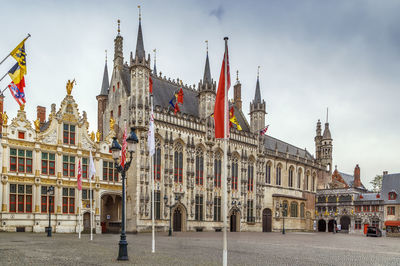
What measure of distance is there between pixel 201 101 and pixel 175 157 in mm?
9246

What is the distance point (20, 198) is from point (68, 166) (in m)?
5.35

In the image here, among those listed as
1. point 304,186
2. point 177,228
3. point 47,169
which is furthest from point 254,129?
point 47,169

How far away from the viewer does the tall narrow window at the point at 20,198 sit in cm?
3378

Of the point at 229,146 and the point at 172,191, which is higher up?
the point at 229,146

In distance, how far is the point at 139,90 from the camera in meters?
42.3

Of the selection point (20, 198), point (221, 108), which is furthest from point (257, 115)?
point (221, 108)

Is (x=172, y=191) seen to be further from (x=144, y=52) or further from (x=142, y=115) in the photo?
(x=144, y=52)

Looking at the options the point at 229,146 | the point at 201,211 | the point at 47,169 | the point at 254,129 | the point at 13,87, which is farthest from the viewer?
the point at 254,129

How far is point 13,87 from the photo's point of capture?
72.7ft

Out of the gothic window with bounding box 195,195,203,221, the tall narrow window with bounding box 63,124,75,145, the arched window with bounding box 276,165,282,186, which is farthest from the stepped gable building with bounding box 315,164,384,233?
the tall narrow window with bounding box 63,124,75,145

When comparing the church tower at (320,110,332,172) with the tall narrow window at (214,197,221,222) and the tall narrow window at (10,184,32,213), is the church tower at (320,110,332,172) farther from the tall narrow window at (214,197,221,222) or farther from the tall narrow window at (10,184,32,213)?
the tall narrow window at (10,184,32,213)

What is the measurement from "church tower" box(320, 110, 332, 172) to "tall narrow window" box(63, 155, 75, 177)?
51.3 metres

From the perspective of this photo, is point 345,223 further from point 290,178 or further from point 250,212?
point 250,212

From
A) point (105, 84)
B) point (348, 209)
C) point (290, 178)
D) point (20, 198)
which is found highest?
point (105, 84)
